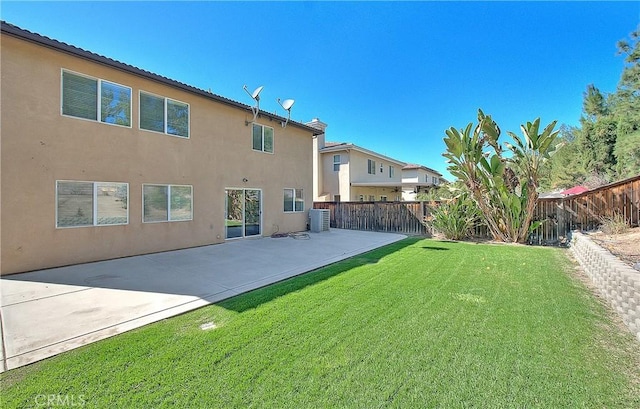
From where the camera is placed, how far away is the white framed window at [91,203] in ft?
23.2

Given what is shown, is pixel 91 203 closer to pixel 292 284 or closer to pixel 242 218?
pixel 242 218

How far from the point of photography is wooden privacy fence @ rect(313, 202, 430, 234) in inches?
557

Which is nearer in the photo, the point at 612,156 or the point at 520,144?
the point at 520,144

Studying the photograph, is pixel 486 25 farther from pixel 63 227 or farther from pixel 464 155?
pixel 63 227

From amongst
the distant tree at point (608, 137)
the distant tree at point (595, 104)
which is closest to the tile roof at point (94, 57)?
the distant tree at point (608, 137)

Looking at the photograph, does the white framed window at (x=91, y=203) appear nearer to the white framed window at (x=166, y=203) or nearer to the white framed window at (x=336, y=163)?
the white framed window at (x=166, y=203)

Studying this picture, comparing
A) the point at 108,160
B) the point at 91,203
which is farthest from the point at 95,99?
the point at 91,203

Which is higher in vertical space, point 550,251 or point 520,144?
point 520,144

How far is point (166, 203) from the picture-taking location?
919 centimetres

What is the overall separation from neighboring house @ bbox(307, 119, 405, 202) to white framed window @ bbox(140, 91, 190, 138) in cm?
1243

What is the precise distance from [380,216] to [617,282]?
1125 centimetres

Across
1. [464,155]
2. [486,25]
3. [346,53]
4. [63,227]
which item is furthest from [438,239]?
[63,227]

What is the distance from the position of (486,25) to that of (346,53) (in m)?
6.31

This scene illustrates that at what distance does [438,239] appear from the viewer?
12156 mm
